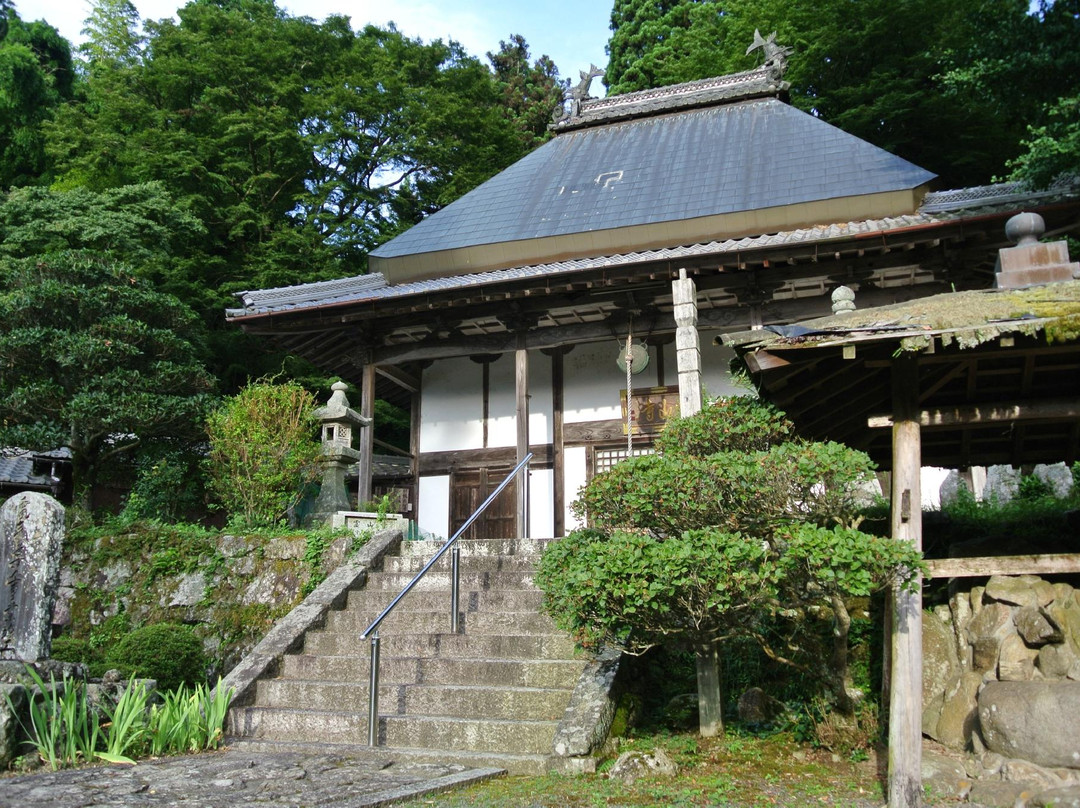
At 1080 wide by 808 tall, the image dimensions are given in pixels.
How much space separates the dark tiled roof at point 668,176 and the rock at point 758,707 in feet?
28.9

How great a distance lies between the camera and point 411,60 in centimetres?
2472

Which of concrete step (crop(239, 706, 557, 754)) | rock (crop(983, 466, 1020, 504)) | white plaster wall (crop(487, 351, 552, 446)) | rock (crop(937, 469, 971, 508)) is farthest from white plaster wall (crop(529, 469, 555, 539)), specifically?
concrete step (crop(239, 706, 557, 754))

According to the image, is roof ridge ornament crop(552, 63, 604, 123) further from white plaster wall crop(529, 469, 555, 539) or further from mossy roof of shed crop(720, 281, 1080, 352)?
mossy roof of shed crop(720, 281, 1080, 352)

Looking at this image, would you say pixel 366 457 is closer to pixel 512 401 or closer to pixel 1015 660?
pixel 512 401

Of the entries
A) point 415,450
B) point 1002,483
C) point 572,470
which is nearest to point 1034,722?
point 1002,483

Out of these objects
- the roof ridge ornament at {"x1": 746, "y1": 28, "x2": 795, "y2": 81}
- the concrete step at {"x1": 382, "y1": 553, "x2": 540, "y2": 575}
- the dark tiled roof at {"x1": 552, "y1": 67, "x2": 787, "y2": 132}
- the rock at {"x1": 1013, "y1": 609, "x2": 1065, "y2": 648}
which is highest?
the roof ridge ornament at {"x1": 746, "y1": 28, "x2": 795, "y2": 81}

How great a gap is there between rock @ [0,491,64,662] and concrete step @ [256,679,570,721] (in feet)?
6.39

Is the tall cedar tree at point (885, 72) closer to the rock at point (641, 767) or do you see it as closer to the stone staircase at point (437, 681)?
the stone staircase at point (437, 681)

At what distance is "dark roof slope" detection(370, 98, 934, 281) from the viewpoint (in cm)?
1398

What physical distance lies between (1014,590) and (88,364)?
12.4 m

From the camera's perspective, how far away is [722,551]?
5664 mm

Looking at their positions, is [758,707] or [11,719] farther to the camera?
[758,707]

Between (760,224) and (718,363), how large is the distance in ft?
7.50

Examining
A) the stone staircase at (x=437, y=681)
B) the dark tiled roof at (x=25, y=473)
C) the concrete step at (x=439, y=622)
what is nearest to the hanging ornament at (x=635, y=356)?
the stone staircase at (x=437, y=681)
